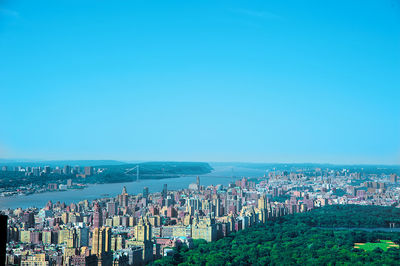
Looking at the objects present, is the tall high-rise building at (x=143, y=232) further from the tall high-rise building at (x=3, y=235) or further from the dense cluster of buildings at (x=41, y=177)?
Answer: the tall high-rise building at (x=3, y=235)

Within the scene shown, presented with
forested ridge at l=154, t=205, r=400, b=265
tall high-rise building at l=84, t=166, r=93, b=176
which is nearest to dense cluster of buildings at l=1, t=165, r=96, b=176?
tall high-rise building at l=84, t=166, r=93, b=176

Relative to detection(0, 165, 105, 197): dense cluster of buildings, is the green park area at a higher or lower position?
lower

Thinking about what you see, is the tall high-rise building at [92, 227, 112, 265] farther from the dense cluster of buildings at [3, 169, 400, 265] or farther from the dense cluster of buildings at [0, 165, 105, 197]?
the dense cluster of buildings at [0, 165, 105, 197]

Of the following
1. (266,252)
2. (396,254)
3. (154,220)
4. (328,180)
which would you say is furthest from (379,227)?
(328,180)

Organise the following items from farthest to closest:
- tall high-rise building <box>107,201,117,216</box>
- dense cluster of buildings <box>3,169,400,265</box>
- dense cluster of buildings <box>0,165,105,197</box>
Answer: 1. dense cluster of buildings <box>0,165,105,197</box>
2. tall high-rise building <box>107,201,117,216</box>
3. dense cluster of buildings <box>3,169,400,265</box>

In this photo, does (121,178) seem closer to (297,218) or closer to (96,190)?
(96,190)

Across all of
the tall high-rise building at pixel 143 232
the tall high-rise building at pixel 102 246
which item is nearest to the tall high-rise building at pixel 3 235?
the tall high-rise building at pixel 102 246
